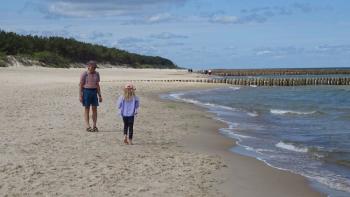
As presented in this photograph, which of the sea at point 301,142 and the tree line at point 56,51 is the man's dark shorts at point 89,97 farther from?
the tree line at point 56,51

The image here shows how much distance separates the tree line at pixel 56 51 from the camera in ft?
276

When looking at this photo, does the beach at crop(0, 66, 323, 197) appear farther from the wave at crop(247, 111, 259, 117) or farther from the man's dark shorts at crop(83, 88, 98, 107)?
the wave at crop(247, 111, 259, 117)

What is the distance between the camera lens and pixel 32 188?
24.1 feet

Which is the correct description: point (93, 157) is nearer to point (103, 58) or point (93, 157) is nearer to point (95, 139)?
point (95, 139)

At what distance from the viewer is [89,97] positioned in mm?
13617

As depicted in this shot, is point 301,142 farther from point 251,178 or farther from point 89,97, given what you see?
point 89,97

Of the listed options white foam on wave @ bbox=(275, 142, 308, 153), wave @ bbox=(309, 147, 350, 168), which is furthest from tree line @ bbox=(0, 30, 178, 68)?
wave @ bbox=(309, 147, 350, 168)

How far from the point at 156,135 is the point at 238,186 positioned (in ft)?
18.7

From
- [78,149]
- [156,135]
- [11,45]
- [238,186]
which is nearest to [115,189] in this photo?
[238,186]

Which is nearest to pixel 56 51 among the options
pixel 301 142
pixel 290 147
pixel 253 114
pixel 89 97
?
pixel 253 114

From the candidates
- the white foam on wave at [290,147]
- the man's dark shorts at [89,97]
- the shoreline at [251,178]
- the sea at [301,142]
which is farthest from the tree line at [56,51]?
the shoreline at [251,178]

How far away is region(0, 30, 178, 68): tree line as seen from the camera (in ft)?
276

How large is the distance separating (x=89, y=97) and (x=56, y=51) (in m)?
90.2

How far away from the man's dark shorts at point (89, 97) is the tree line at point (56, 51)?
6170 cm
